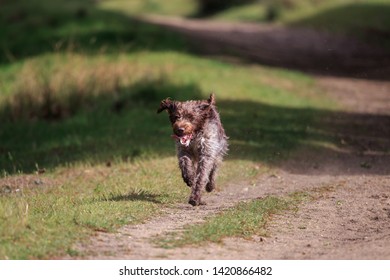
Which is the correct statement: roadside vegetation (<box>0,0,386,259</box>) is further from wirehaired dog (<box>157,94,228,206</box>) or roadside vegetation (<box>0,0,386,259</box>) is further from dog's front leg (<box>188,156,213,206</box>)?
wirehaired dog (<box>157,94,228,206</box>)

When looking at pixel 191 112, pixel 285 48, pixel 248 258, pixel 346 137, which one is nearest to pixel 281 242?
pixel 248 258

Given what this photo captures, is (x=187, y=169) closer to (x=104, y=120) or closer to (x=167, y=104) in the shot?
(x=167, y=104)

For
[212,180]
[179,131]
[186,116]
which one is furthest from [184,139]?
[212,180]

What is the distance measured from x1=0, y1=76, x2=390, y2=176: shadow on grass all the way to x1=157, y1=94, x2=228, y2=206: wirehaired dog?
16.9ft

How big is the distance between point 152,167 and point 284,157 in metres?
2.95

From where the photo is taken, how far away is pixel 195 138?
14695mm

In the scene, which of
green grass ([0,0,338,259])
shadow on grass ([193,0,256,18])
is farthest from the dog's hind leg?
shadow on grass ([193,0,256,18])

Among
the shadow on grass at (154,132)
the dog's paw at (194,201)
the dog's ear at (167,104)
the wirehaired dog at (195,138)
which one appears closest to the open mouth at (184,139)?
the wirehaired dog at (195,138)

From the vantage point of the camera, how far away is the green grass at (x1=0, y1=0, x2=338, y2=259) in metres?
13.9

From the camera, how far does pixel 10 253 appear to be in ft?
37.0

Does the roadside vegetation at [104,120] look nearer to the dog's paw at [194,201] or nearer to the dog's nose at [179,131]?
the dog's paw at [194,201]

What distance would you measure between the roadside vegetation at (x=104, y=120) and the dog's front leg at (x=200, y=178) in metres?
0.49

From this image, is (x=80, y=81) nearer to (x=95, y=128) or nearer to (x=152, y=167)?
(x=95, y=128)

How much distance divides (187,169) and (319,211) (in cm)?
193
